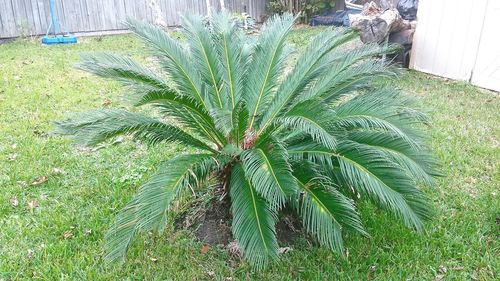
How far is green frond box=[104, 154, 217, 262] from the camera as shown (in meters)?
1.99

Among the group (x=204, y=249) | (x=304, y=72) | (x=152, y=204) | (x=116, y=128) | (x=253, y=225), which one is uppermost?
(x=304, y=72)

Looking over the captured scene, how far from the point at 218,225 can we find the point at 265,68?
1.05m

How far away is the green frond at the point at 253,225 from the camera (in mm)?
1980

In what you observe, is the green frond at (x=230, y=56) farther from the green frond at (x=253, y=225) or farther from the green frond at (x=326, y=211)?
the green frond at (x=326, y=211)

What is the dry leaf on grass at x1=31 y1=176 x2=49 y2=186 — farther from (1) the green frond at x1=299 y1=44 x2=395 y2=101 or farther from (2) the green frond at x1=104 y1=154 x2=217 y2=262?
(1) the green frond at x1=299 y1=44 x2=395 y2=101

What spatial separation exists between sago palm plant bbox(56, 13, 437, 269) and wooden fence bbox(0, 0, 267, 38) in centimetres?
622

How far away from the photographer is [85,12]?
416 inches

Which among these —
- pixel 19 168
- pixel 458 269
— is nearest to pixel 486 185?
pixel 458 269

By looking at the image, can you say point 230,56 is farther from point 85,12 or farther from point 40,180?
point 85,12

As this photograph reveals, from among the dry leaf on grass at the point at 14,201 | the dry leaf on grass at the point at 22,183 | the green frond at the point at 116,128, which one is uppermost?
the green frond at the point at 116,128

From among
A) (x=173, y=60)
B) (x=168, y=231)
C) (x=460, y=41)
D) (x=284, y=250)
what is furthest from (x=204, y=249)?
(x=460, y=41)

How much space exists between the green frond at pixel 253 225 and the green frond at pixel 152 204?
27cm

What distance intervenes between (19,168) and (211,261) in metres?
2.09

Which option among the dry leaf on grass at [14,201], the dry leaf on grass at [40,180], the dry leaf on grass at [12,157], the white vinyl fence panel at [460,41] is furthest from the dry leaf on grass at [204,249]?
the white vinyl fence panel at [460,41]
